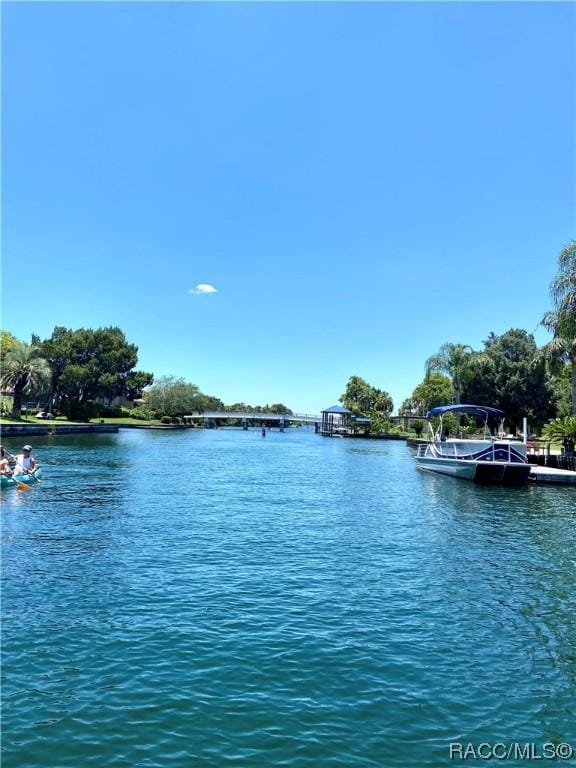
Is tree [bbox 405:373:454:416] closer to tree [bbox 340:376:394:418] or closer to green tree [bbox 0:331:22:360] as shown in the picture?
tree [bbox 340:376:394:418]

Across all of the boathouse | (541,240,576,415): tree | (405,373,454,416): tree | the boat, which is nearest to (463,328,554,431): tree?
(405,373,454,416): tree

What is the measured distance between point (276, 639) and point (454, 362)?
87404 mm

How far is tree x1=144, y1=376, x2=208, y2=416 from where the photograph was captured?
14700 cm

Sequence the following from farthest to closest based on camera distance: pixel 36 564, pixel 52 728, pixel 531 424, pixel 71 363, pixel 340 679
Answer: pixel 71 363 → pixel 531 424 → pixel 36 564 → pixel 340 679 → pixel 52 728

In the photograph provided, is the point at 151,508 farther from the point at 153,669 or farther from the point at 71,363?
the point at 71,363

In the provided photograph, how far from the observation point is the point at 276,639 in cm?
1029

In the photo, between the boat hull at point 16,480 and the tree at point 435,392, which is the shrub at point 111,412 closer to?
the tree at point 435,392

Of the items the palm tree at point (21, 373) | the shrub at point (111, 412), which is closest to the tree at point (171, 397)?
the shrub at point (111, 412)

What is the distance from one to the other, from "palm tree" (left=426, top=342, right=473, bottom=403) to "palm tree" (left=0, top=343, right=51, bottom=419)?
63.1 meters

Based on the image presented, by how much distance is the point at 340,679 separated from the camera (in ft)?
28.9

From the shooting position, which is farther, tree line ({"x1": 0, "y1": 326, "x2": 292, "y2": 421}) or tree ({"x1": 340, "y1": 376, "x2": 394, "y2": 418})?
tree ({"x1": 340, "y1": 376, "x2": 394, "y2": 418})

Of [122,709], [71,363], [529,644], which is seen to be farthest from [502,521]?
[71,363]

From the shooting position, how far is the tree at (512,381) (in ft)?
249

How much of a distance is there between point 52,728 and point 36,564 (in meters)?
8.17
